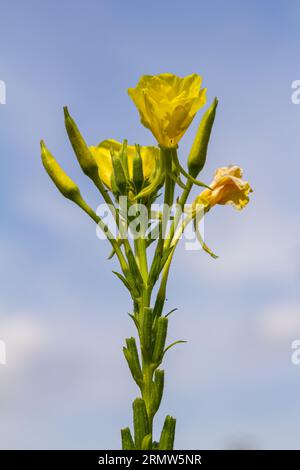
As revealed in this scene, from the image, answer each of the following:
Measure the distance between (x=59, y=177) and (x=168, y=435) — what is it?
1.15m

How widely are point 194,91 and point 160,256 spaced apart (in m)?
0.71

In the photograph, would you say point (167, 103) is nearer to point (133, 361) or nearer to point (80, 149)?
point (80, 149)

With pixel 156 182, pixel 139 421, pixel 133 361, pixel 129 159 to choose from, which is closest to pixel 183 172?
pixel 156 182

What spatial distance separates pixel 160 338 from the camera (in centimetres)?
274


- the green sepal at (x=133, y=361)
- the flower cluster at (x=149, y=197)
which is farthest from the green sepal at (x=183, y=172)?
the green sepal at (x=133, y=361)

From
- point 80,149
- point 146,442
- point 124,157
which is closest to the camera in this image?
point 146,442

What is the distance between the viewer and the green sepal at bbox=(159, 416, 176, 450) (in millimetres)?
2693

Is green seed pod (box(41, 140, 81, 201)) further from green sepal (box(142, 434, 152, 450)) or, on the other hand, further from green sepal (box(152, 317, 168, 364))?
green sepal (box(142, 434, 152, 450))

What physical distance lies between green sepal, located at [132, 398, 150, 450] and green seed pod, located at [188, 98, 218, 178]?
0.97m

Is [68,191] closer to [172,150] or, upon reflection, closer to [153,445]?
[172,150]

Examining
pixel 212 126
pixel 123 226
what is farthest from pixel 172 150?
pixel 123 226
